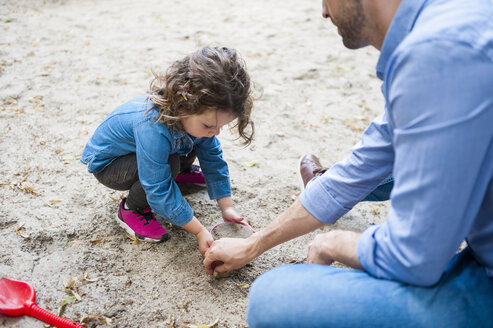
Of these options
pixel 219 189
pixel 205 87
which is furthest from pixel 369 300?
pixel 219 189

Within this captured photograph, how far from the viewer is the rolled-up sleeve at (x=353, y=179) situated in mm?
1560

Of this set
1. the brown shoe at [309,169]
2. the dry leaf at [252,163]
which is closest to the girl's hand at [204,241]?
the brown shoe at [309,169]

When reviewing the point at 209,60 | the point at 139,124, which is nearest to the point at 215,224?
the point at 139,124

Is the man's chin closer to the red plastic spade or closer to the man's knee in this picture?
the man's knee

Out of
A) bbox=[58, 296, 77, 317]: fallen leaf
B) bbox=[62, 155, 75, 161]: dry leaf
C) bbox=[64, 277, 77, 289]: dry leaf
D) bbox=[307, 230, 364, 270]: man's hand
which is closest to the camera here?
bbox=[307, 230, 364, 270]: man's hand

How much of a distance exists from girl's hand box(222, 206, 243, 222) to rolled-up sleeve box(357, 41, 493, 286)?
1.08 meters

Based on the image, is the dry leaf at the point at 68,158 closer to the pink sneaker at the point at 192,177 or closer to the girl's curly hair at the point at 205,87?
the pink sneaker at the point at 192,177

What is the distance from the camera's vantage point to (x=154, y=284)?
183cm

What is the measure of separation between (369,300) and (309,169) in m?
1.30

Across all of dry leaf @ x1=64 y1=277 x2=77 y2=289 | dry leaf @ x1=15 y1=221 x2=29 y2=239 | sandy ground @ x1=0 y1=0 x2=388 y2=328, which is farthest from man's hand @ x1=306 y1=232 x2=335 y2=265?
dry leaf @ x1=15 y1=221 x2=29 y2=239

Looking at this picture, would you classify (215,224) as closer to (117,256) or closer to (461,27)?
(117,256)

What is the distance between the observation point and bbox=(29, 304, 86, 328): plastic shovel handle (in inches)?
60.8

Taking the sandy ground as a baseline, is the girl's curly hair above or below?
above

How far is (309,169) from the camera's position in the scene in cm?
241
